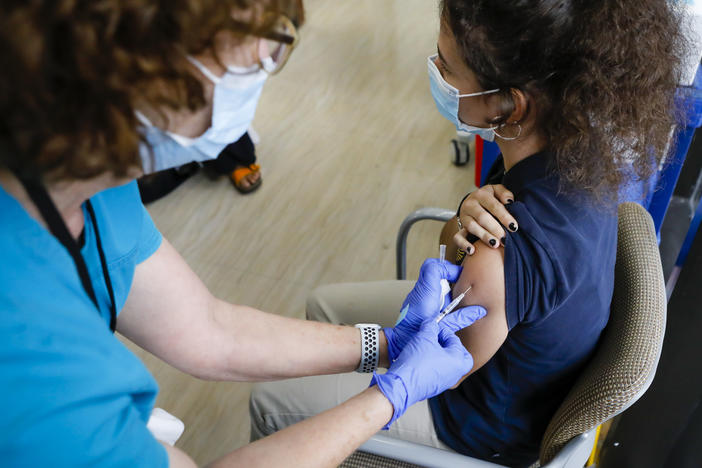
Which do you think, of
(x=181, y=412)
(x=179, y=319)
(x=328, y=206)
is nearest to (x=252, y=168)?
(x=328, y=206)

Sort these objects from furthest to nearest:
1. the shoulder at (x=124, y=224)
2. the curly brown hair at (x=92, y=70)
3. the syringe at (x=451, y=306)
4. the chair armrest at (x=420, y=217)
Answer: the chair armrest at (x=420, y=217)
the syringe at (x=451, y=306)
the shoulder at (x=124, y=224)
the curly brown hair at (x=92, y=70)

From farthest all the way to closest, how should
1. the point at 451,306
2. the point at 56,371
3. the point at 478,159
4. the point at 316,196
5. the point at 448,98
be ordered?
1. the point at 316,196
2. the point at 478,159
3. the point at 448,98
4. the point at 451,306
5. the point at 56,371

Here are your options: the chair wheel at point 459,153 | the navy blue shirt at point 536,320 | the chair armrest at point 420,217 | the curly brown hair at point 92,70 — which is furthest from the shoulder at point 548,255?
the chair wheel at point 459,153

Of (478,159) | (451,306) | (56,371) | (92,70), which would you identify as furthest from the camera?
(478,159)

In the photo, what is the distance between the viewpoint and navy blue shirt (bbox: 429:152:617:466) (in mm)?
1022

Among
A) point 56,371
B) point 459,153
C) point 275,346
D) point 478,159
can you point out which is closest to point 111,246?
point 56,371

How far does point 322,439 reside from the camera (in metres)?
0.95

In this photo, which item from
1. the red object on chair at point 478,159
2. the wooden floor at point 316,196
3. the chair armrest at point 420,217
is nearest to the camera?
the chair armrest at point 420,217

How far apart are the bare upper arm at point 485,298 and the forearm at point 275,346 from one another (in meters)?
0.21

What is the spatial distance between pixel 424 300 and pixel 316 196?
68.7 inches

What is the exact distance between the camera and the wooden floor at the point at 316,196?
2.16 metres

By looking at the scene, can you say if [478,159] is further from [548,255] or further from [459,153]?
[548,255]

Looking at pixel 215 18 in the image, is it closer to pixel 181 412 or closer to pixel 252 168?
pixel 181 412

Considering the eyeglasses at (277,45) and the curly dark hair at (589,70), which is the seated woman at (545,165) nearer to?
the curly dark hair at (589,70)
